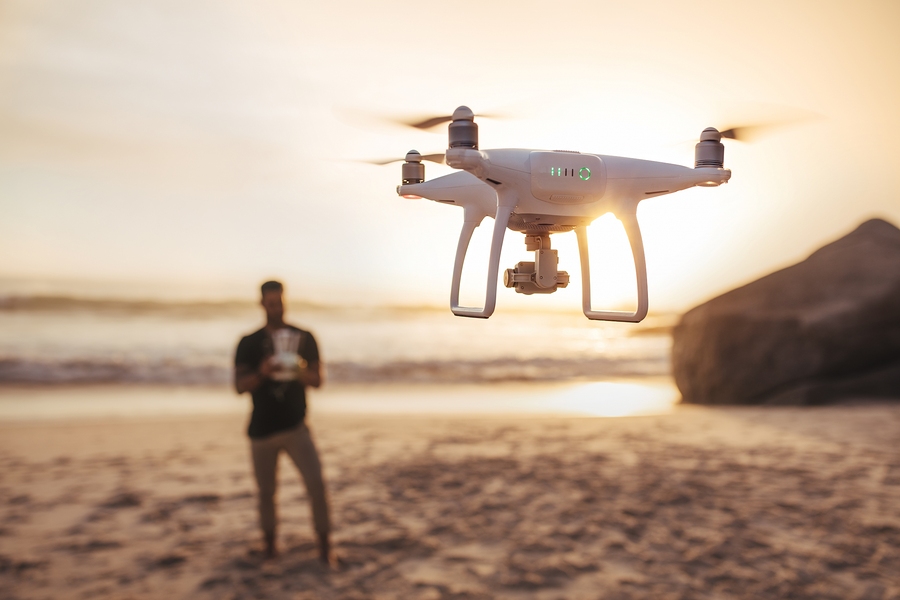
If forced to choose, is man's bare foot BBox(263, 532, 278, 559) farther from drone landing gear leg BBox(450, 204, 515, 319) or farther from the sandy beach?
drone landing gear leg BBox(450, 204, 515, 319)

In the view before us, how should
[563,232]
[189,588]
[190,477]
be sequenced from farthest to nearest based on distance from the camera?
[190,477], [189,588], [563,232]

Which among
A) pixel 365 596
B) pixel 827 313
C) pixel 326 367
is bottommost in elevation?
pixel 365 596

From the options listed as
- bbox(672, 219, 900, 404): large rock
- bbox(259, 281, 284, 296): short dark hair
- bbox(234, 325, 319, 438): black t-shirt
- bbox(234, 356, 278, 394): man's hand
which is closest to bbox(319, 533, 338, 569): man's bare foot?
bbox(234, 325, 319, 438): black t-shirt

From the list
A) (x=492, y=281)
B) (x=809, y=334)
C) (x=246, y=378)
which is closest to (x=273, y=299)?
(x=246, y=378)

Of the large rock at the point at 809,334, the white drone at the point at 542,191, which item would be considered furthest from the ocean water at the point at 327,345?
the white drone at the point at 542,191

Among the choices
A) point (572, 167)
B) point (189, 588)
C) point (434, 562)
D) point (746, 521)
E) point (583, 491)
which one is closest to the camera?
point (572, 167)

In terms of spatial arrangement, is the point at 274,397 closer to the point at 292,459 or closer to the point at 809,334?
the point at 292,459

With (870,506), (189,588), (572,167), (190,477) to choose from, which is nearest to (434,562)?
(189,588)

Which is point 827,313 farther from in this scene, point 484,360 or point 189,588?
point 189,588
